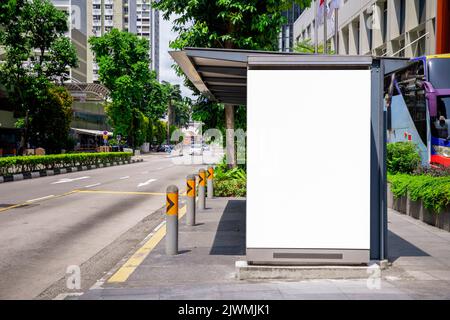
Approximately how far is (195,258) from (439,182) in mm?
6069

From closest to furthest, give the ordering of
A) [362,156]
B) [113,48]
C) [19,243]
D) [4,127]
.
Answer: [362,156]
[19,243]
[4,127]
[113,48]

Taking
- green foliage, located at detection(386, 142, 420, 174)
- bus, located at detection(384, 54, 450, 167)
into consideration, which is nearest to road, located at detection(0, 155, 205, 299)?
green foliage, located at detection(386, 142, 420, 174)

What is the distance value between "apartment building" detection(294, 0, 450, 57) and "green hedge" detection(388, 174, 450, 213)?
792 centimetres

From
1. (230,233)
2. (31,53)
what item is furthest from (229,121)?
(31,53)

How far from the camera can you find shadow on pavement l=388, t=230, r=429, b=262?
8.30 m

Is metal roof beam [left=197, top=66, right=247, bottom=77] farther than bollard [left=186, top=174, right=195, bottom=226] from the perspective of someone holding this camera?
No

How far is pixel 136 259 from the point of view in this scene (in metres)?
8.09

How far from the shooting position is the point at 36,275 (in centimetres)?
743

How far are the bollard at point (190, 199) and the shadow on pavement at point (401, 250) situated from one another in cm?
396

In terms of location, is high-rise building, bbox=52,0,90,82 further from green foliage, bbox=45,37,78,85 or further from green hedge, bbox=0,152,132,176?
green hedge, bbox=0,152,132,176

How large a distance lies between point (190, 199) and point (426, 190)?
514 cm
